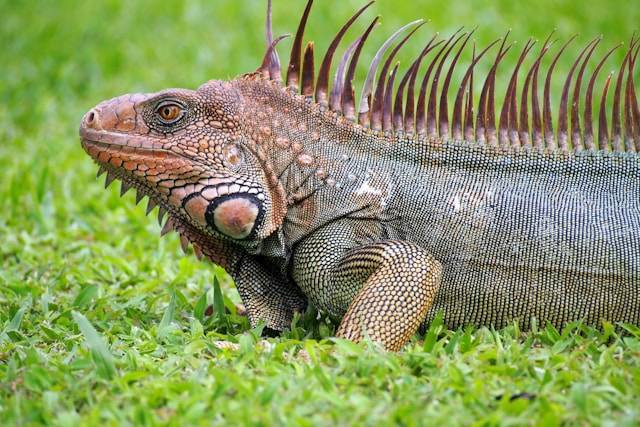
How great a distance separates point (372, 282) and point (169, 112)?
1.83 m

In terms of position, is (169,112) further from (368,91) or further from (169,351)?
(169,351)

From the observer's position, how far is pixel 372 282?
19.2 feet

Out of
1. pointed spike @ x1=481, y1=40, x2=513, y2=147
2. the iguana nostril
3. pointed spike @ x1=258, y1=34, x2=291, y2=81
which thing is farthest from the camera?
pointed spike @ x1=258, y1=34, x2=291, y2=81

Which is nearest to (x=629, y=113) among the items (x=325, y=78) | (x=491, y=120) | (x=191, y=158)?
(x=491, y=120)

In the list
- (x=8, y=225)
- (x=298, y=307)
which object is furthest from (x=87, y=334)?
(x=8, y=225)

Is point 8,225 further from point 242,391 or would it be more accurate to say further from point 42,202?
point 242,391

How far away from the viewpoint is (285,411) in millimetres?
4867

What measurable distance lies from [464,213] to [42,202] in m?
5.38

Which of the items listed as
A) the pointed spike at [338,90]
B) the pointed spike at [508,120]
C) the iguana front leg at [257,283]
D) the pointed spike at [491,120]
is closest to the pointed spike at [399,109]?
the pointed spike at [338,90]

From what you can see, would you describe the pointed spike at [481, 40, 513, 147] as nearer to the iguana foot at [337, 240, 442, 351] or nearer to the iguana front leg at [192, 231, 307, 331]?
the iguana foot at [337, 240, 442, 351]

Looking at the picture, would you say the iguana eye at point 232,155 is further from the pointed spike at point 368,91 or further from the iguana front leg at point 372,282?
the pointed spike at point 368,91

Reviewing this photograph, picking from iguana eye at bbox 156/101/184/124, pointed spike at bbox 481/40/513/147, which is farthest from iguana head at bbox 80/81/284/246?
pointed spike at bbox 481/40/513/147

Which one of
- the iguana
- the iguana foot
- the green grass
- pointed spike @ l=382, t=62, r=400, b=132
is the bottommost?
the green grass

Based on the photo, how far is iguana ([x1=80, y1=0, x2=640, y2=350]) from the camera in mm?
6164
